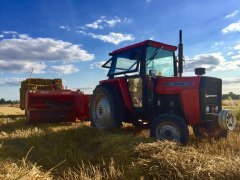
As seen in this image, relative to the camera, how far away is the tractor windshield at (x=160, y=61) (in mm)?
7680

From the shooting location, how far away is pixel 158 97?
24.8 ft

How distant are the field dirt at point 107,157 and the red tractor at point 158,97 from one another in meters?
0.46

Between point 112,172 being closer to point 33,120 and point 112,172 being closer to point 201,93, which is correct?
point 201,93

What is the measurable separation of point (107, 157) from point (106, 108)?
8.88 ft

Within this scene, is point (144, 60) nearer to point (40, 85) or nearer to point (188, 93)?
point (188, 93)

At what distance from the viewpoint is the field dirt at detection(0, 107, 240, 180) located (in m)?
4.04

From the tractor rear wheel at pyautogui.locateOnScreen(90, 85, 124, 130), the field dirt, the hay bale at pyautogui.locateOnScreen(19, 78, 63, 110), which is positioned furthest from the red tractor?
the hay bale at pyautogui.locateOnScreen(19, 78, 63, 110)

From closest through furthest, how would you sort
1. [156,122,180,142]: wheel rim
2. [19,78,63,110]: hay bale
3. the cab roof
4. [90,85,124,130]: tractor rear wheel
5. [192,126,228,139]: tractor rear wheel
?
→ 1. [156,122,180,142]: wheel rim
2. [192,126,228,139]: tractor rear wheel
3. the cab roof
4. [90,85,124,130]: tractor rear wheel
5. [19,78,63,110]: hay bale

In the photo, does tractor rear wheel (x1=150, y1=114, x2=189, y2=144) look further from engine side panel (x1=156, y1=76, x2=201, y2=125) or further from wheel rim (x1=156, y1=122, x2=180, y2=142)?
engine side panel (x1=156, y1=76, x2=201, y2=125)

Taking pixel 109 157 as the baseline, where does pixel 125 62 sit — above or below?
above

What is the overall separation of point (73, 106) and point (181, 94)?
15.4 ft

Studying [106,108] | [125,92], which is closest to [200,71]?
[125,92]

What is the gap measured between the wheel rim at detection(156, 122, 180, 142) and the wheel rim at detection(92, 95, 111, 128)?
1692mm

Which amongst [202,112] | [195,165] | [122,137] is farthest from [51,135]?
[195,165]
